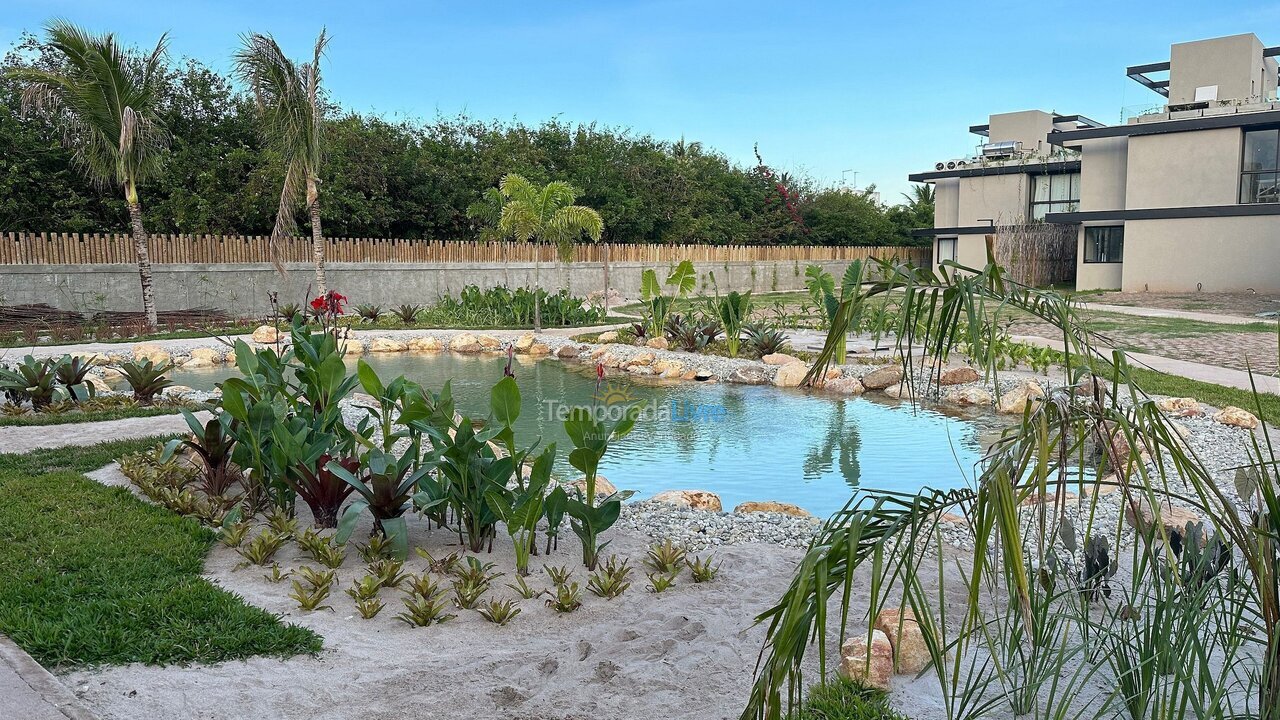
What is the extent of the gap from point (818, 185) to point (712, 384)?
3687 cm

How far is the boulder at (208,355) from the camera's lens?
1385cm

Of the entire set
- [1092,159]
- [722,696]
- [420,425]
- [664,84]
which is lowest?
[722,696]

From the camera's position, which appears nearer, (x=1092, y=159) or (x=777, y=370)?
(x=777, y=370)

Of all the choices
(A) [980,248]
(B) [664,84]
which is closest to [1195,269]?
(A) [980,248]

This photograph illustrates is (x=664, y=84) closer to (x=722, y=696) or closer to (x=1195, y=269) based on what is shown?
(x=1195, y=269)

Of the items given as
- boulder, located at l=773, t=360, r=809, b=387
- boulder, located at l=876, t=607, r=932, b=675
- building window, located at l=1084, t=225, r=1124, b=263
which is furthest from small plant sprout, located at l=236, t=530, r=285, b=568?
building window, located at l=1084, t=225, r=1124, b=263

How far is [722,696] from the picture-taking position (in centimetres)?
318

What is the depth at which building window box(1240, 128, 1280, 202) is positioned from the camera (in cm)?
2452

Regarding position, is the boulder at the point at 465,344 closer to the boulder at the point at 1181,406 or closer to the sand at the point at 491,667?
the boulder at the point at 1181,406

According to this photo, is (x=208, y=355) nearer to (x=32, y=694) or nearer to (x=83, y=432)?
(x=83, y=432)

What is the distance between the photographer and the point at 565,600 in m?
3.96

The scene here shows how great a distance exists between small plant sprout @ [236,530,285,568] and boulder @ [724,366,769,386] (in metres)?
7.80

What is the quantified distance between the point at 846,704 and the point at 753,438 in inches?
221

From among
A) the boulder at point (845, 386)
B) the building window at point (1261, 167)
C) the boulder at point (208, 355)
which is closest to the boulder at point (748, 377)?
the boulder at point (845, 386)
